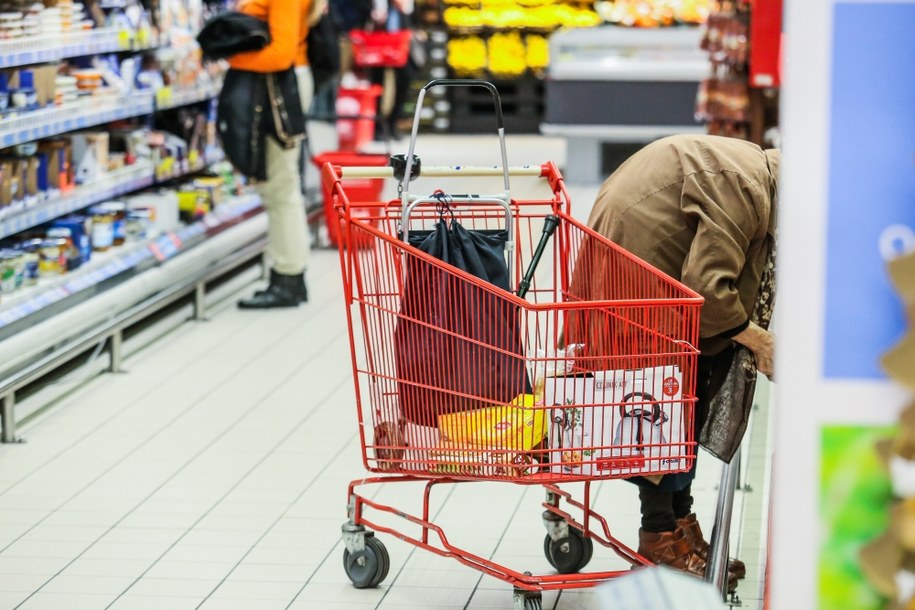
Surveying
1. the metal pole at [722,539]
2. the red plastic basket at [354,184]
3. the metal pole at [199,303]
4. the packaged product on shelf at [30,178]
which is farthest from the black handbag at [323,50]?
the metal pole at [722,539]

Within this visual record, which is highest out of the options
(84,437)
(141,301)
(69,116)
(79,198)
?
(69,116)

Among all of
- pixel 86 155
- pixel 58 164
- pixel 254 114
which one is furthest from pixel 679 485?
pixel 254 114

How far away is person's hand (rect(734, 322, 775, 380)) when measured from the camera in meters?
3.29

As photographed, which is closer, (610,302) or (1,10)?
(610,302)

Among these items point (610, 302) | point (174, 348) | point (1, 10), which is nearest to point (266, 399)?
point (174, 348)

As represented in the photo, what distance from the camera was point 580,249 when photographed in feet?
11.2

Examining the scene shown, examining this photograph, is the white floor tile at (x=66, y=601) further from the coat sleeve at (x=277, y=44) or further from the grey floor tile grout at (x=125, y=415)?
the coat sleeve at (x=277, y=44)

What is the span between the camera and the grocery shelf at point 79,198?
5.80 m

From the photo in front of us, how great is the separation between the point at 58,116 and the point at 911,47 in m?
5.14

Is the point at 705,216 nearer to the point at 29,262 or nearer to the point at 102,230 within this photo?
the point at 29,262

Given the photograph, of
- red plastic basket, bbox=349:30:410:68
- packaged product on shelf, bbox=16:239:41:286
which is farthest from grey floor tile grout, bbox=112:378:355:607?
red plastic basket, bbox=349:30:410:68

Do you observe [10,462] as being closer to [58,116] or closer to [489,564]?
[58,116]

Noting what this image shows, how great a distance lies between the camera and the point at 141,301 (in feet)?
22.1

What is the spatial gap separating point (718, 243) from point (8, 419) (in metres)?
3.10
